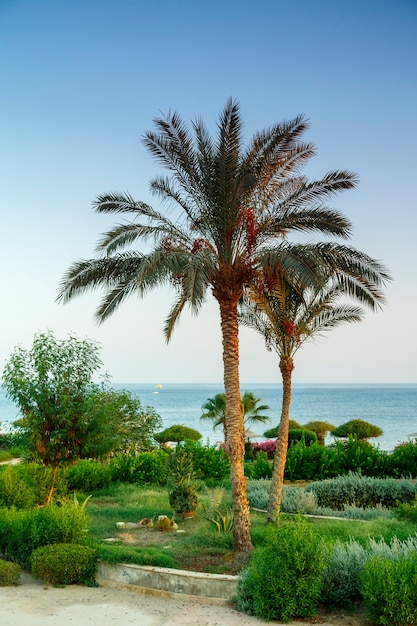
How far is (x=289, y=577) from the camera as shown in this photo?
25.7 ft

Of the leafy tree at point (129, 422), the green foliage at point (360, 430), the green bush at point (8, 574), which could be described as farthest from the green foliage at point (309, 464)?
the green foliage at point (360, 430)

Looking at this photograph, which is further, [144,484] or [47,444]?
[144,484]

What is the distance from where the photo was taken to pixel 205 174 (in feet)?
37.0

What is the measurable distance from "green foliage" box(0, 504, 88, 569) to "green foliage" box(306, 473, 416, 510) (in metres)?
6.85

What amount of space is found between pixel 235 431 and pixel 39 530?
3586 millimetres

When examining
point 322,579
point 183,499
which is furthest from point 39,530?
point 322,579

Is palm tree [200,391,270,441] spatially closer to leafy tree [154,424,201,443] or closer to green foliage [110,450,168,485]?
leafy tree [154,424,201,443]

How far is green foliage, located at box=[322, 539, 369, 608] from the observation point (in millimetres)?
8203

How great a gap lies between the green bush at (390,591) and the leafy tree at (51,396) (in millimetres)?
8326

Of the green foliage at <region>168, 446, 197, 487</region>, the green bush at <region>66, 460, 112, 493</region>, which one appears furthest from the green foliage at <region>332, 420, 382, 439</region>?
the green foliage at <region>168, 446, 197, 487</region>

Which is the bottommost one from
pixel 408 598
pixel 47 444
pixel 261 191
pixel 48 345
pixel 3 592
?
pixel 3 592

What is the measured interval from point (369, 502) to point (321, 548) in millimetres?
7795

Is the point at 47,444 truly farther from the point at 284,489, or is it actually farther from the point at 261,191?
the point at 261,191

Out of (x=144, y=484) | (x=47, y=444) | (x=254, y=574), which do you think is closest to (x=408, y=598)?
(x=254, y=574)
